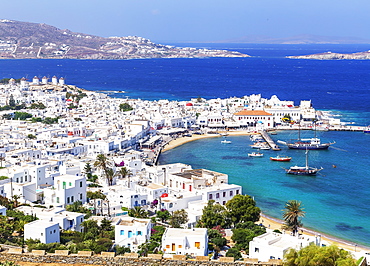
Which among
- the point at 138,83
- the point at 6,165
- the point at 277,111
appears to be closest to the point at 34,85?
the point at 138,83

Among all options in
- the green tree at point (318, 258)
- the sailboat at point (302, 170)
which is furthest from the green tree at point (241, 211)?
the sailboat at point (302, 170)

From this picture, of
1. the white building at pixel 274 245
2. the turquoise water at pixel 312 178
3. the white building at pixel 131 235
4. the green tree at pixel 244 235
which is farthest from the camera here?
the turquoise water at pixel 312 178

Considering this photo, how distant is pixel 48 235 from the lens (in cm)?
1669

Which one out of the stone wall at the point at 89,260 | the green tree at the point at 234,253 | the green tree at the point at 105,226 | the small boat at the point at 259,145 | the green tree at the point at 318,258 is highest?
the stone wall at the point at 89,260

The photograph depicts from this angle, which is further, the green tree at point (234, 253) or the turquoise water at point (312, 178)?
the turquoise water at point (312, 178)

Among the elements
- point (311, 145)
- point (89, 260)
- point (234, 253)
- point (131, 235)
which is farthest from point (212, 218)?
point (311, 145)

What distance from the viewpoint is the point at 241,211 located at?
71.2 ft

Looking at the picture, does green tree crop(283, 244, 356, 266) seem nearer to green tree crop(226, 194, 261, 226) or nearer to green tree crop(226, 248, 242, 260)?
green tree crop(226, 248, 242, 260)

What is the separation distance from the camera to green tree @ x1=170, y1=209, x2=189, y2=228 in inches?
797

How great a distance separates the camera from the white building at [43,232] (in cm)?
1655

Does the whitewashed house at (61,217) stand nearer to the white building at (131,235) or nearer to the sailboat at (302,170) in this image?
the white building at (131,235)

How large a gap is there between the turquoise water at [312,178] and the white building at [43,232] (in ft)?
35.5

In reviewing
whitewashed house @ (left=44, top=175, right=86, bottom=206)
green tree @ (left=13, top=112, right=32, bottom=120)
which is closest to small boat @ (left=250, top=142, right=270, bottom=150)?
green tree @ (left=13, top=112, right=32, bottom=120)

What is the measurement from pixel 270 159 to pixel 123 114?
18576 mm
